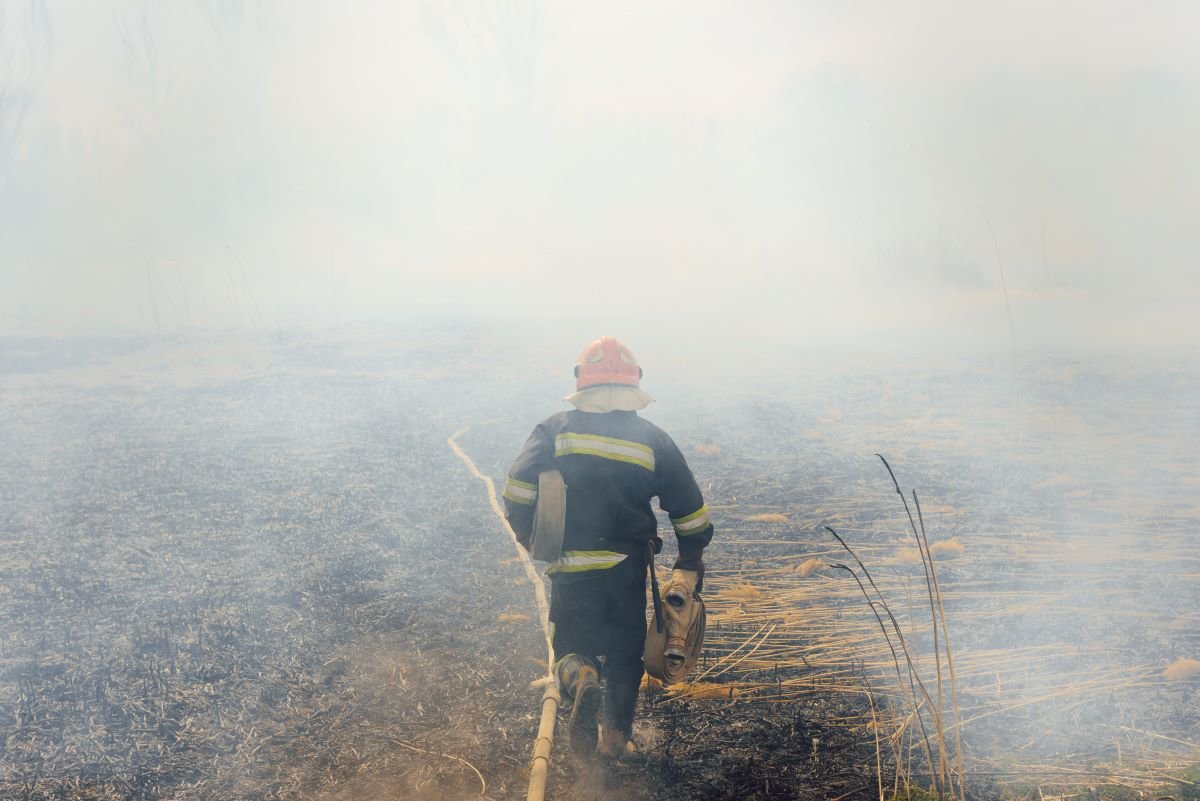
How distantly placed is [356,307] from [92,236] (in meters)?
14.0

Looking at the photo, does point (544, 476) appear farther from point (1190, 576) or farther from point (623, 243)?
point (623, 243)

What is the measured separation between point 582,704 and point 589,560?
1.96ft

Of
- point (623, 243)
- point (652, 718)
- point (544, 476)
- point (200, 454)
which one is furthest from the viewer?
point (623, 243)

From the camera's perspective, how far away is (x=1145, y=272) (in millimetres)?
28609

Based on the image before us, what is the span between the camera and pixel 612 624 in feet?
11.8

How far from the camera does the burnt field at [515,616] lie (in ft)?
11.5

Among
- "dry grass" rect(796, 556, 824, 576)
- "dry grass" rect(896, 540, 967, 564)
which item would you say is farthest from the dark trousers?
"dry grass" rect(896, 540, 967, 564)

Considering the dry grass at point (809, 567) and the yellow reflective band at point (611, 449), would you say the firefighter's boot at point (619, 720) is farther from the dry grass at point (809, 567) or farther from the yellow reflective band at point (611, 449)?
the dry grass at point (809, 567)

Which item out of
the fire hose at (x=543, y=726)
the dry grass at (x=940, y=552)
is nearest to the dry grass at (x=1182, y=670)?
the dry grass at (x=940, y=552)

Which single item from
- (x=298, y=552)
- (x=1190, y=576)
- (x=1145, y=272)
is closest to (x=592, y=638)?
(x=298, y=552)

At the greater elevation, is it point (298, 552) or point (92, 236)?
point (92, 236)

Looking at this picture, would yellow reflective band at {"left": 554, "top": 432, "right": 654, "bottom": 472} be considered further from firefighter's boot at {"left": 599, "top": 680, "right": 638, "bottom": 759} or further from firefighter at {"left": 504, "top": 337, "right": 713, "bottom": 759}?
firefighter's boot at {"left": 599, "top": 680, "right": 638, "bottom": 759}

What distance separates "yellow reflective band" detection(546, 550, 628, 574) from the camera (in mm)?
3572

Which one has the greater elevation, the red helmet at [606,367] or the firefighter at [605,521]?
the red helmet at [606,367]
